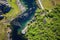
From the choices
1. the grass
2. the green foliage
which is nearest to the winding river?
the grass

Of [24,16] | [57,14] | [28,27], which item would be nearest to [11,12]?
[24,16]

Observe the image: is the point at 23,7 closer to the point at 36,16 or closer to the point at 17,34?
the point at 36,16

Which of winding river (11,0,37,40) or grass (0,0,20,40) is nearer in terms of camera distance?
grass (0,0,20,40)

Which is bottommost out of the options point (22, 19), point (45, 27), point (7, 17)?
point (45, 27)

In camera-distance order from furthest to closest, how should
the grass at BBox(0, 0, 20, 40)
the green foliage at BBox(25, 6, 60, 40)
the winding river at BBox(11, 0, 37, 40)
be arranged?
the winding river at BBox(11, 0, 37, 40), the grass at BBox(0, 0, 20, 40), the green foliage at BBox(25, 6, 60, 40)

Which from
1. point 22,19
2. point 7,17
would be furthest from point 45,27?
point 7,17

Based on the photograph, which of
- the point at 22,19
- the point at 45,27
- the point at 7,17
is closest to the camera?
the point at 45,27

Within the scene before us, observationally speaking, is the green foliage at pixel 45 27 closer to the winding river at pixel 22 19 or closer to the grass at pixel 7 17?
the winding river at pixel 22 19

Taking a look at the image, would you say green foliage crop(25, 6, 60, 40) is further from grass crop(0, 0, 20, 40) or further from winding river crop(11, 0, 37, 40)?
grass crop(0, 0, 20, 40)

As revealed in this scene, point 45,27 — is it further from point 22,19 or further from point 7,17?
point 7,17
